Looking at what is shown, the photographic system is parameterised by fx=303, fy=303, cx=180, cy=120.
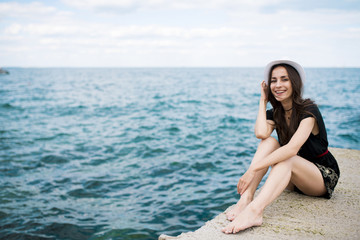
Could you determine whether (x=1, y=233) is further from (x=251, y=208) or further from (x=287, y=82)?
(x=287, y=82)

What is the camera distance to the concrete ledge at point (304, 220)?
3098 mm

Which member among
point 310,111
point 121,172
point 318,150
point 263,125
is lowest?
point 121,172

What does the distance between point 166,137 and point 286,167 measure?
30.9ft

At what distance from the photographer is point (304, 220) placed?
3.37 m

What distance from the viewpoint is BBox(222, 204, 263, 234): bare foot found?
3160 mm

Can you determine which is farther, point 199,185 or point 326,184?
point 199,185

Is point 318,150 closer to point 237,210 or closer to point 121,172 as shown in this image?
point 237,210

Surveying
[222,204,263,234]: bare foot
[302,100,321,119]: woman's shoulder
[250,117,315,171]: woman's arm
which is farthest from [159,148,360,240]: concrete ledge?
Result: [302,100,321,119]: woman's shoulder

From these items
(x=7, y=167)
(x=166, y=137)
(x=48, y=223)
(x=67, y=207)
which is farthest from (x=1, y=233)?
(x=166, y=137)

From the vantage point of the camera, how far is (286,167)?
10.8 feet

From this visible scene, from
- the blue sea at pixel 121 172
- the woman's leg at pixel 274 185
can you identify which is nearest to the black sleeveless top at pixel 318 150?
the woman's leg at pixel 274 185

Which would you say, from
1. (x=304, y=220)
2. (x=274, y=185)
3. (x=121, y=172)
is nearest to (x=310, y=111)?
(x=274, y=185)

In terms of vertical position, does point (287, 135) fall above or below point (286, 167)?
above

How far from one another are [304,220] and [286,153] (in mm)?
790
